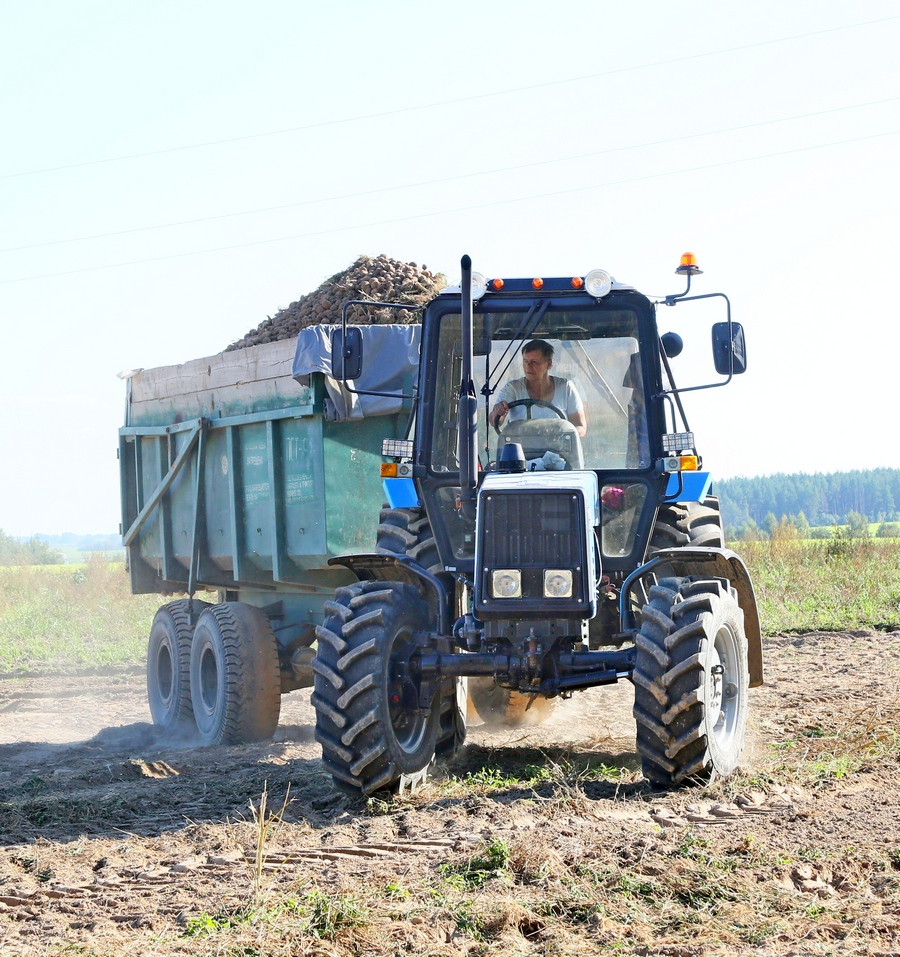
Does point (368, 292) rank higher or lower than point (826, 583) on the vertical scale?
higher

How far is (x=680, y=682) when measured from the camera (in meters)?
6.01

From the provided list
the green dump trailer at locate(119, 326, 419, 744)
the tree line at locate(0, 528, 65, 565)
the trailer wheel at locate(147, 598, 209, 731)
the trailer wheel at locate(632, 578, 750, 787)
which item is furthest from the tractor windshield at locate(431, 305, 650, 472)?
the tree line at locate(0, 528, 65, 565)

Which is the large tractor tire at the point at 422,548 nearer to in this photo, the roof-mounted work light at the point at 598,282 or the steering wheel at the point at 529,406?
the steering wheel at the point at 529,406

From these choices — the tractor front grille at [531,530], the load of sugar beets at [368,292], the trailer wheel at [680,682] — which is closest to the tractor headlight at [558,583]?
the tractor front grille at [531,530]

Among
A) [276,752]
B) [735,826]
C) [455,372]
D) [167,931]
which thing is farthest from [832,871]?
[276,752]

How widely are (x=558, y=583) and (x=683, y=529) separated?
3.85 feet

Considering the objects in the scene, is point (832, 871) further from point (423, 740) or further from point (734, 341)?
point (734, 341)

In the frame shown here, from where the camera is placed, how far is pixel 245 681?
9578 millimetres

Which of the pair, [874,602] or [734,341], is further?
[874,602]

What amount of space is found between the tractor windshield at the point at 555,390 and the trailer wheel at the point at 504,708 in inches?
87.1

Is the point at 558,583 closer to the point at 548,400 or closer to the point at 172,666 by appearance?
the point at 548,400

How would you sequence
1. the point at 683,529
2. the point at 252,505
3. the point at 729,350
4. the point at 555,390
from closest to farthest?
1. the point at 729,350
2. the point at 683,529
3. the point at 555,390
4. the point at 252,505

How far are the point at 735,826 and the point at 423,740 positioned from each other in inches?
75.5

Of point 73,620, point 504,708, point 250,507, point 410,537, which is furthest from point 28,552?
point 410,537
